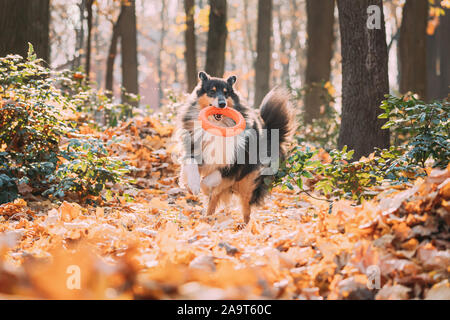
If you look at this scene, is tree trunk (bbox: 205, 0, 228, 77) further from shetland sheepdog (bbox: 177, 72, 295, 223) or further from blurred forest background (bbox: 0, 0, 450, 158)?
shetland sheepdog (bbox: 177, 72, 295, 223)

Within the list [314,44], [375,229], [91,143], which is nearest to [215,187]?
[91,143]

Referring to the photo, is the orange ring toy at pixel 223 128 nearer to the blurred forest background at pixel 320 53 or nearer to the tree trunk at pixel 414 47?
the blurred forest background at pixel 320 53

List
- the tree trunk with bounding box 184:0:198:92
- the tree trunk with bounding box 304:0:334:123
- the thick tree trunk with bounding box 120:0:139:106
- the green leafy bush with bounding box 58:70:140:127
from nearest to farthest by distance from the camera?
the green leafy bush with bounding box 58:70:140:127 < the tree trunk with bounding box 184:0:198:92 < the tree trunk with bounding box 304:0:334:123 < the thick tree trunk with bounding box 120:0:139:106

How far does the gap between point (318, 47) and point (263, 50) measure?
122 inches

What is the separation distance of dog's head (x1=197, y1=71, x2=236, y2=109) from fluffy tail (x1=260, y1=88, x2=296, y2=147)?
52 cm

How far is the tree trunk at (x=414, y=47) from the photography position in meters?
9.86

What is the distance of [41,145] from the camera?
4.61 meters

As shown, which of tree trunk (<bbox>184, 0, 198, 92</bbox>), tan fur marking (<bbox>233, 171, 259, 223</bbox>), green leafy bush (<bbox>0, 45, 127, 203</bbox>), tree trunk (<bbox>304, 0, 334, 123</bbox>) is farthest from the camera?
tree trunk (<bbox>304, 0, 334, 123</bbox>)

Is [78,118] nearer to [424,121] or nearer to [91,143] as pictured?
[91,143]

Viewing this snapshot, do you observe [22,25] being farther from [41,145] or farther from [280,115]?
[280,115]

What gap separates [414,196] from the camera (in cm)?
260

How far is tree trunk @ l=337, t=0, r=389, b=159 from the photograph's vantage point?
5.07 meters

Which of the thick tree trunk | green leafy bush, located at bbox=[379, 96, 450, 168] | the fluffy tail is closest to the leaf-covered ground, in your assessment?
green leafy bush, located at bbox=[379, 96, 450, 168]
